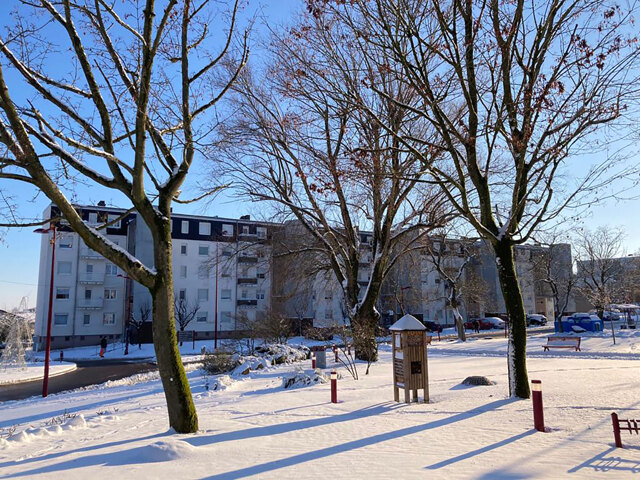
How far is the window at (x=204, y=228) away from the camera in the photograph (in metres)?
52.0

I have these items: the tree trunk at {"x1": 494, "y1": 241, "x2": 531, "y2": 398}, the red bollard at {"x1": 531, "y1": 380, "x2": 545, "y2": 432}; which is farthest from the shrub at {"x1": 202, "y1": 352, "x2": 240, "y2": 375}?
the red bollard at {"x1": 531, "y1": 380, "x2": 545, "y2": 432}

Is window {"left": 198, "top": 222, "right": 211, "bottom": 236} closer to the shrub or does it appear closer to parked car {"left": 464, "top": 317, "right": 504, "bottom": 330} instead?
parked car {"left": 464, "top": 317, "right": 504, "bottom": 330}

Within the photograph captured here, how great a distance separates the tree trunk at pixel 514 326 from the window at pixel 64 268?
47.2 m

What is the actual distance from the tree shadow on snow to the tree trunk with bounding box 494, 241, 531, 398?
1.50ft

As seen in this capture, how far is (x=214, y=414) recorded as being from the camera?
10773 mm

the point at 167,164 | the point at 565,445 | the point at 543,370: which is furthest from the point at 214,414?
the point at 543,370

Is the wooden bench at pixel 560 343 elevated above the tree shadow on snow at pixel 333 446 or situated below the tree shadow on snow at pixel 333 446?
above

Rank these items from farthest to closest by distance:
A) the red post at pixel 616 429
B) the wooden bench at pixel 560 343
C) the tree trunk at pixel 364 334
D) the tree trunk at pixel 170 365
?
1. the wooden bench at pixel 560 343
2. the tree trunk at pixel 364 334
3. the tree trunk at pixel 170 365
4. the red post at pixel 616 429

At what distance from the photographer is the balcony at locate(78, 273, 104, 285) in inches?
1917

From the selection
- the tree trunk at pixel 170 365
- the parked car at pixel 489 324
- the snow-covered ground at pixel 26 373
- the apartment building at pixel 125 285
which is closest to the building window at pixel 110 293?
the apartment building at pixel 125 285

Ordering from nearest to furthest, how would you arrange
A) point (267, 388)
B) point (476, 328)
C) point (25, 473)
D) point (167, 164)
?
point (25, 473), point (167, 164), point (267, 388), point (476, 328)

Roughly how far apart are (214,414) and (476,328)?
47079mm

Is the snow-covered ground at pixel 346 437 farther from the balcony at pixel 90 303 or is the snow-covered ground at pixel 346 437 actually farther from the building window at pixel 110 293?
the building window at pixel 110 293

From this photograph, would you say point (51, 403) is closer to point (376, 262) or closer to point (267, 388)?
point (267, 388)
